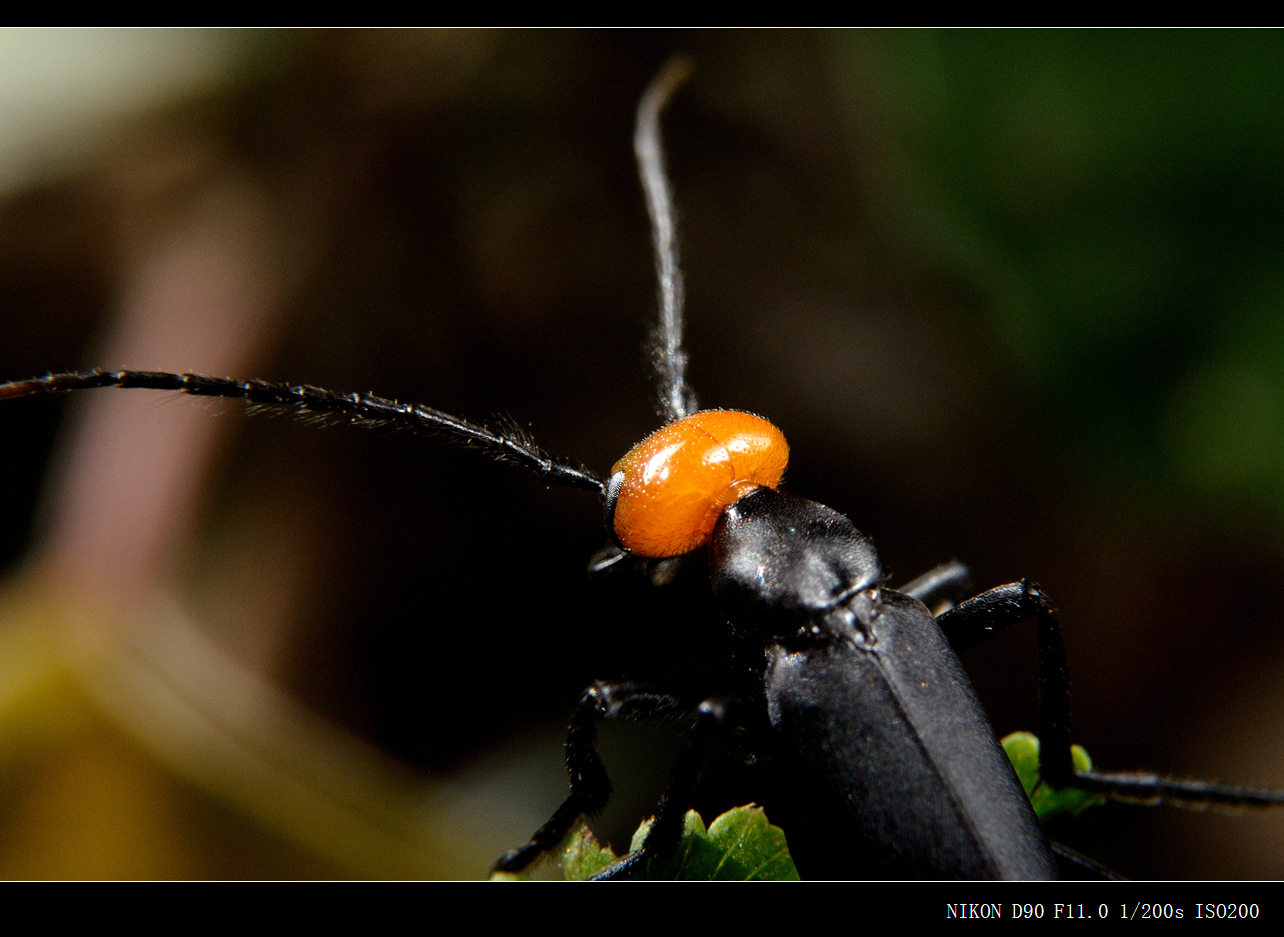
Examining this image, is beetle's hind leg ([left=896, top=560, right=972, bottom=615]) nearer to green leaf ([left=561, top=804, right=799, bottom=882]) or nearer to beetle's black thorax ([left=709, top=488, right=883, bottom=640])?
beetle's black thorax ([left=709, top=488, right=883, bottom=640])

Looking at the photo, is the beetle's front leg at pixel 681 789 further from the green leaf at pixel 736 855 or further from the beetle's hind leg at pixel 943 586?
the beetle's hind leg at pixel 943 586

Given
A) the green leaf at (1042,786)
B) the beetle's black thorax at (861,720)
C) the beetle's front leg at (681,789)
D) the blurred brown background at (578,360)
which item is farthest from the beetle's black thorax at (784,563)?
the blurred brown background at (578,360)

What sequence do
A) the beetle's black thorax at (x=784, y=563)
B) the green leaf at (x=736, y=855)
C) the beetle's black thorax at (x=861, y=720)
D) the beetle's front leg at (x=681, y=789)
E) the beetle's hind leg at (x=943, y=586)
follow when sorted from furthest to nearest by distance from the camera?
the beetle's hind leg at (x=943, y=586)
the beetle's black thorax at (x=784, y=563)
the green leaf at (x=736, y=855)
the beetle's front leg at (x=681, y=789)
the beetle's black thorax at (x=861, y=720)

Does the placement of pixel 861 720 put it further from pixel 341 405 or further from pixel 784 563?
pixel 341 405

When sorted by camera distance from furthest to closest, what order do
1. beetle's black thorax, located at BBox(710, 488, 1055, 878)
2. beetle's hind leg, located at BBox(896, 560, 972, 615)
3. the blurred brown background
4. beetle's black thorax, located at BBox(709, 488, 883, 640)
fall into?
1. the blurred brown background
2. beetle's hind leg, located at BBox(896, 560, 972, 615)
3. beetle's black thorax, located at BBox(709, 488, 883, 640)
4. beetle's black thorax, located at BBox(710, 488, 1055, 878)

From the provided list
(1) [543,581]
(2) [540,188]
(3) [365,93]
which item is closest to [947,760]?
(1) [543,581]

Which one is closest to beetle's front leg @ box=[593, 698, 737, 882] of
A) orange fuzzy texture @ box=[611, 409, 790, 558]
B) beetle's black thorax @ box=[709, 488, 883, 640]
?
beetle's black thorax @ box=[709, 488, 883, 640]

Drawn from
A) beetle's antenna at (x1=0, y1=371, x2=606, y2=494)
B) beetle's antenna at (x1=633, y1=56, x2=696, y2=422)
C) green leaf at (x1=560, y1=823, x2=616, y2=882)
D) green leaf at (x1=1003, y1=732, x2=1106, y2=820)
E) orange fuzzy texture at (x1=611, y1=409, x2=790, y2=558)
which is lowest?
green leaf at (x1=560, y1=823, x2=616, y2=882)
